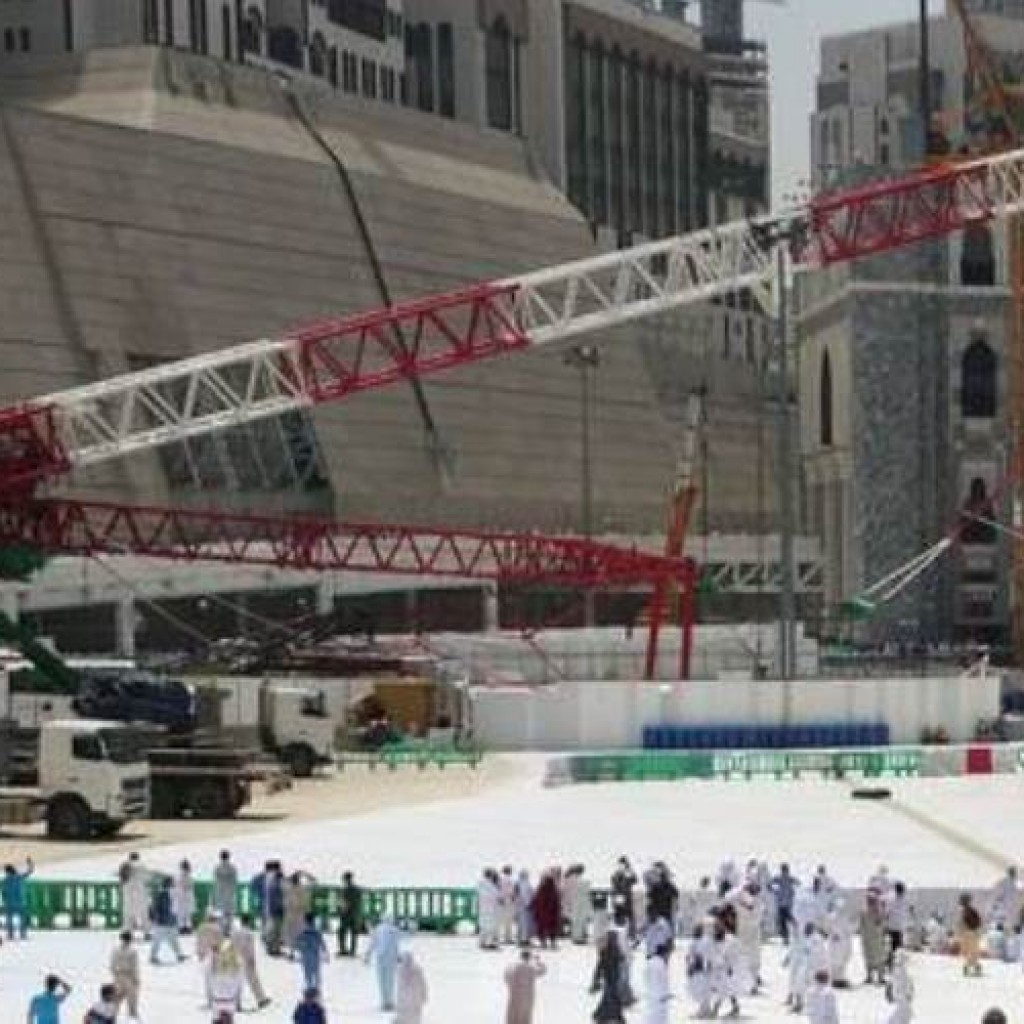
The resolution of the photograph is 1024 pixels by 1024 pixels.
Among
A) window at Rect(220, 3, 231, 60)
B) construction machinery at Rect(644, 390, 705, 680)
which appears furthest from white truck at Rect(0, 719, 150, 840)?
window at Rect(220, 3, 231, 60)

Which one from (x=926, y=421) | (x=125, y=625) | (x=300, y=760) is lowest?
(x=300, y=760)

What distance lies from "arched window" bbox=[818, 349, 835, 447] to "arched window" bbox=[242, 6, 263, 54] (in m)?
32.9

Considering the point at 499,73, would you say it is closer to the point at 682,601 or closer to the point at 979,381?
the point at 979,381

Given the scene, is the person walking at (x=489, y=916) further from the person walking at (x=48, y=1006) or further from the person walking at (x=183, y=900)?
the person walking at (x=48, y=1006)

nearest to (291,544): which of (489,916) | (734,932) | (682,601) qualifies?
(682,601)

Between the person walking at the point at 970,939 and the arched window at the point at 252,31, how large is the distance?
96.8m

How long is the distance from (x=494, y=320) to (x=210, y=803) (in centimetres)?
3325

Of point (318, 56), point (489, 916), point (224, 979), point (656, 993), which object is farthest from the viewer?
point (318, 56)

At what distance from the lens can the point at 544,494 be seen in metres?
123

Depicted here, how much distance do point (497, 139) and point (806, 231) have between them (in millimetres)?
54362

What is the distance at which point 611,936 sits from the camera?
30.3m

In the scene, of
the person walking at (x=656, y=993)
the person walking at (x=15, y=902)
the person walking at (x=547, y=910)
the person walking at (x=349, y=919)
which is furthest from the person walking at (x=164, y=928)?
the person walking at (x=656, y=993)

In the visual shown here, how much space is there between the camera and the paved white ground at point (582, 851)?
107 feet

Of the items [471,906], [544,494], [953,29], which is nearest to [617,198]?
[953,29]
